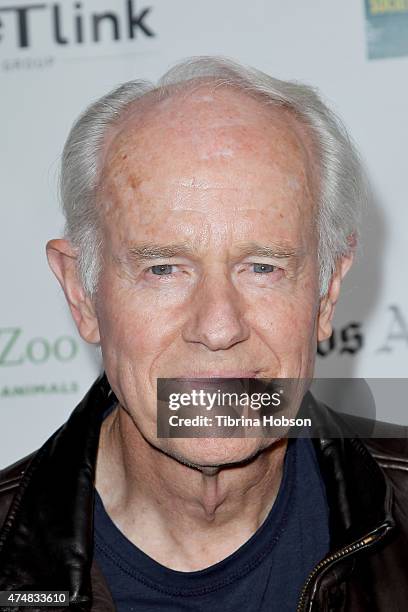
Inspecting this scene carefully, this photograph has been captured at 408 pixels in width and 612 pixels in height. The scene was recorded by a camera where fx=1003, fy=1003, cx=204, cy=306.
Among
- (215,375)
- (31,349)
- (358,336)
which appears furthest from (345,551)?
(31,349)

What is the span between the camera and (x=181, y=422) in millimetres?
1601

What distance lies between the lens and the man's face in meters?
1.58

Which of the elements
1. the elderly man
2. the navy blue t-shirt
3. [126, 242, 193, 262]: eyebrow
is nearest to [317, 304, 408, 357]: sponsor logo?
the elderly man

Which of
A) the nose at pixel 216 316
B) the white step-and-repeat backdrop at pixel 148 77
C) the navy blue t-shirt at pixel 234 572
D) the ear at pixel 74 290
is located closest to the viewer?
the nose at pixel 216 316

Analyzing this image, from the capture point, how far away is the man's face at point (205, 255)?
1584 mm

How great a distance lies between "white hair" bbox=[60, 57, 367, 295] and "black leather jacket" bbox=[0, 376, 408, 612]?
29cm

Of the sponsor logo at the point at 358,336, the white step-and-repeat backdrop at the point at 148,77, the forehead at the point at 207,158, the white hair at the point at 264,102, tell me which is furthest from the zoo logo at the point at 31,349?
the forehead at the point at 207,158

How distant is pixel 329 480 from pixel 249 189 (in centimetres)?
55

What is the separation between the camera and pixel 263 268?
5.37 feet

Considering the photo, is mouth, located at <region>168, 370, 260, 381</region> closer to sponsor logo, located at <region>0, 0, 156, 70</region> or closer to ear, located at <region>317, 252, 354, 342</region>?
Answer: ear, located at <region>317, 252, 354, 342</region>

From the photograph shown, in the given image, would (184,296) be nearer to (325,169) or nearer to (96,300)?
(96,300)

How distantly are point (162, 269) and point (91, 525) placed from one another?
17.6 inches

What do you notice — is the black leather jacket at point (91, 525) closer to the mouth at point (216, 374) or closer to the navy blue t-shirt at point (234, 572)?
the navy blue t-shirt at point (234, 572)

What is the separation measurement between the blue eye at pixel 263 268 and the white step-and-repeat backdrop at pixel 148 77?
35.0 inches
